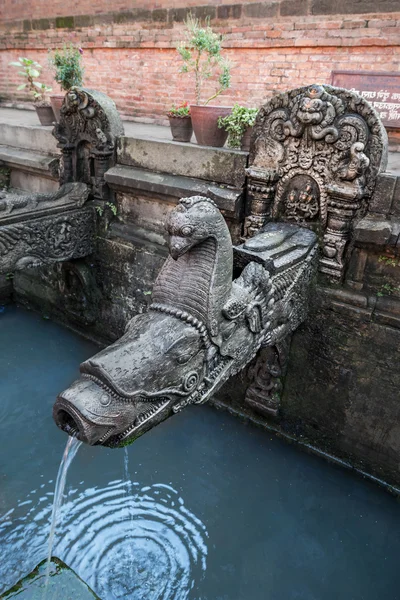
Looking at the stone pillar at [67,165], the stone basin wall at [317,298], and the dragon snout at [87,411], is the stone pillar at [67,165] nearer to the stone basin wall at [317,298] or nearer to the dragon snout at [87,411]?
the stone basin wall at [317,298]

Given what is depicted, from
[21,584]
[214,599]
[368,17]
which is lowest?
[214,599]

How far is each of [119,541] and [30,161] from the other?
4673 mm

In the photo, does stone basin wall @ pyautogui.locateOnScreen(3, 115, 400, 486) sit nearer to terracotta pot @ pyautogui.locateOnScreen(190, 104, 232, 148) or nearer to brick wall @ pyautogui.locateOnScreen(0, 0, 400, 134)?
terracotta pot @ pyautogui.locateOnScreen(190, 104, 232, 148)

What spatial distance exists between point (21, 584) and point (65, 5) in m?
10.00

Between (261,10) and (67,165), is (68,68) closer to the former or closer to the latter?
(67,165)

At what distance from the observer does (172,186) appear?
14.5 ft

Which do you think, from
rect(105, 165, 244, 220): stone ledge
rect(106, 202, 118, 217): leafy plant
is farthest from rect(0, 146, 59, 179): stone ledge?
rect(105, 165, 244, 220): stone ledge

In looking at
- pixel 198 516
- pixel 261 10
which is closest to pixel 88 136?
pixel 261 10

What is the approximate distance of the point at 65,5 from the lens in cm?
902

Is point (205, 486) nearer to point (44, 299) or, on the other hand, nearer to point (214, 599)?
point (214, 599)

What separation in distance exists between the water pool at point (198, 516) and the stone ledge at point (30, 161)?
116 inches

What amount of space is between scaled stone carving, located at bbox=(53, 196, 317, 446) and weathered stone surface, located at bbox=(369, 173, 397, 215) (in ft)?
3.29

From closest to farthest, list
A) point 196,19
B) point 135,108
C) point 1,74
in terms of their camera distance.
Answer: point 196,19
point 135,108
point 1,74

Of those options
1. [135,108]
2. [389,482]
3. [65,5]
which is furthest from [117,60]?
[389,482]
